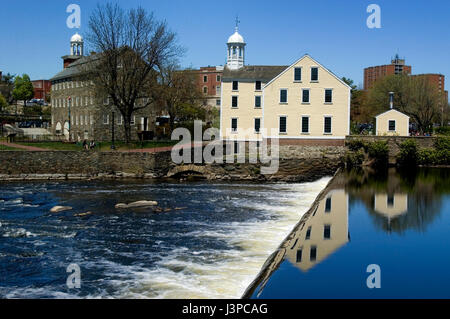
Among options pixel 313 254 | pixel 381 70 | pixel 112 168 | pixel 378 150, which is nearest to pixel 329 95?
pixel 378 150

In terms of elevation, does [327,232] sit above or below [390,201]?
below

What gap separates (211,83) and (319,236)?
3070 inches

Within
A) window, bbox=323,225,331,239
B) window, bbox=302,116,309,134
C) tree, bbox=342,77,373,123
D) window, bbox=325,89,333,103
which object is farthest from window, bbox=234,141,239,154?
tree, bbox=342,77,373,123

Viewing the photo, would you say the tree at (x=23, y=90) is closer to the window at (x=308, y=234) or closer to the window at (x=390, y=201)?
the window at (x=390, y=201)

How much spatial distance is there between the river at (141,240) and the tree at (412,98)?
40.9 m

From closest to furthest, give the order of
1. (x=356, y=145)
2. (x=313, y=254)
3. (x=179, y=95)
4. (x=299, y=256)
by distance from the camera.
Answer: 1. (x=299, y=256)
2. (x=313, y=254)
3. (x=356, y=145)
4. (x=179, y=95)

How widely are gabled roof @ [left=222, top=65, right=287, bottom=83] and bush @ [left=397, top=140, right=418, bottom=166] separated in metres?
14.8

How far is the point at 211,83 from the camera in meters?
94.8

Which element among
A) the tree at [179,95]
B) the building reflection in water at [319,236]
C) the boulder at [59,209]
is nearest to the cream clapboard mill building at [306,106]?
the tree at [179,95]

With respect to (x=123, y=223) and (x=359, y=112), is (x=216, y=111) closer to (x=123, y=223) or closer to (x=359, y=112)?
(x=359, y=112)

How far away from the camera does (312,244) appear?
17812 millimetres

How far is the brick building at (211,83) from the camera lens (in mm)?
93438

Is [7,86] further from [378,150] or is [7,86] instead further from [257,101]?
[378,150]

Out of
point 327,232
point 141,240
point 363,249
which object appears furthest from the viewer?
point 327,232
